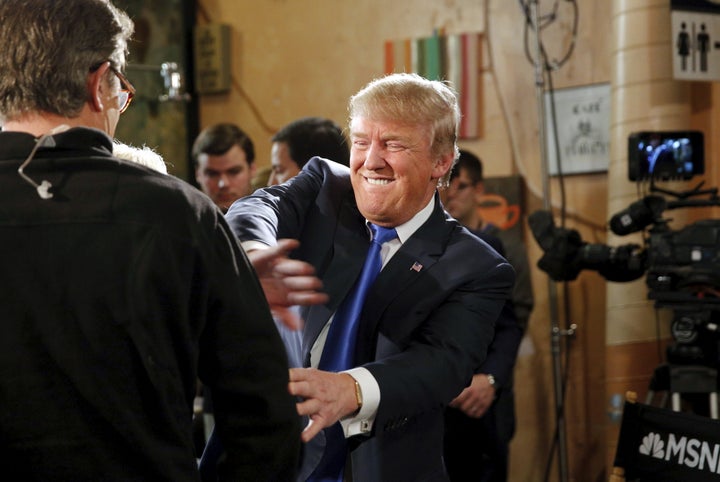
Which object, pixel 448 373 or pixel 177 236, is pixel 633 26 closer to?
pixel 448 373

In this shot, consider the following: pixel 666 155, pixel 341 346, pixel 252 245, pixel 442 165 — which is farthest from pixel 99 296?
pixel 666 155

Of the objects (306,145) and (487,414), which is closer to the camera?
(306,145)

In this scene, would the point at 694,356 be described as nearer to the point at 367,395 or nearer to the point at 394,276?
the point at 394,276

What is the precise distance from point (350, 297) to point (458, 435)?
199 centimetres

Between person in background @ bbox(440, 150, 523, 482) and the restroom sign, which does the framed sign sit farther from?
person in background @ bbox(440, 150, 523, 482)

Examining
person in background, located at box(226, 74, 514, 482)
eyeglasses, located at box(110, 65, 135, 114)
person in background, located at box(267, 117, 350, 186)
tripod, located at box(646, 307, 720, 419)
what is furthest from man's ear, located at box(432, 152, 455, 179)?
tripod, located at box(646, 307, 720, 419)

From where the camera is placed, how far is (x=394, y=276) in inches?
91.9

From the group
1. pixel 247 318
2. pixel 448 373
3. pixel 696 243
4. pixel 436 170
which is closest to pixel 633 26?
pixel 696 243

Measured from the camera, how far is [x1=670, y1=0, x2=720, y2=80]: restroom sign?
439 cm

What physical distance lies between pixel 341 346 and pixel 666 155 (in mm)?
2283

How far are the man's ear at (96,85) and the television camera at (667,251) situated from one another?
274 cm

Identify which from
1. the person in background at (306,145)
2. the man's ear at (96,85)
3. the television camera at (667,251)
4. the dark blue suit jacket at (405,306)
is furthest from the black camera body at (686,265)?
the man's ear at (96,85)

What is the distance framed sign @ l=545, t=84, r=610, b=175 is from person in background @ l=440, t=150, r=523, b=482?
0.76m

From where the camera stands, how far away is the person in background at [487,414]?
3.85 metres
